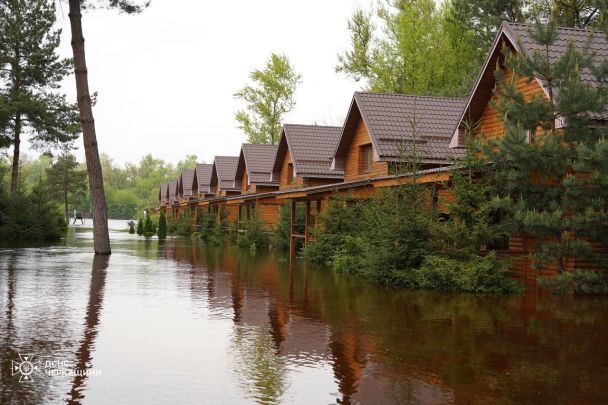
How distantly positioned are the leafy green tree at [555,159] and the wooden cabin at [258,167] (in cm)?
2407

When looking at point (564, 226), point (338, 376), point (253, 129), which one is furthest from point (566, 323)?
point (253, 129)

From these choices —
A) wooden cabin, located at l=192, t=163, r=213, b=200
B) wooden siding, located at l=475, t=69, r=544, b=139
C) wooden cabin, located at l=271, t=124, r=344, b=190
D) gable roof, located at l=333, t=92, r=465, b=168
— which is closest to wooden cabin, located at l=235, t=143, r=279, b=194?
wooden cabin, located at l=271, t=124, r=344, b=190

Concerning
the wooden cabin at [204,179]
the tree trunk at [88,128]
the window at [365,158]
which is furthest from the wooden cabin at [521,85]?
the wooden cabin at [204,179]

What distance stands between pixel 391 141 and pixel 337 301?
12039 millimetres

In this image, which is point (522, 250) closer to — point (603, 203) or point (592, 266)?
point (592, 266)

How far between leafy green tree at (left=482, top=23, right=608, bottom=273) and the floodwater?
4.24 ft

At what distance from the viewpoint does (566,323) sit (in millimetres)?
10328

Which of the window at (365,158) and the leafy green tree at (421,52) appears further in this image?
the leafy green tree at (421,52)

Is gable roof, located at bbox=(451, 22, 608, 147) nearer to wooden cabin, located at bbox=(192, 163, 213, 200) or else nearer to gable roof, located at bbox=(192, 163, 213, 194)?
wooden cabin, located at bbox=(192, 163, 213, 200)

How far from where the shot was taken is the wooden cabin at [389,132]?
76.3 feet

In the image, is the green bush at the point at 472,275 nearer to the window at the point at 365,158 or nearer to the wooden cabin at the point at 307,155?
the window at the point at 365,158

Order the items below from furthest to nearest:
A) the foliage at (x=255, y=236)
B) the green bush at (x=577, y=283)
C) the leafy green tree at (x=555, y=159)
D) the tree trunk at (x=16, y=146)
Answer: the tree trunk at (x=16, y=146) < the foliage at (x=255, y=236) < the green bush at (x=577, y=283) < the leafy green tree at (x=555, y=159)

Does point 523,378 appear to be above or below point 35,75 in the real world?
below

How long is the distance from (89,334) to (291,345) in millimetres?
2576
